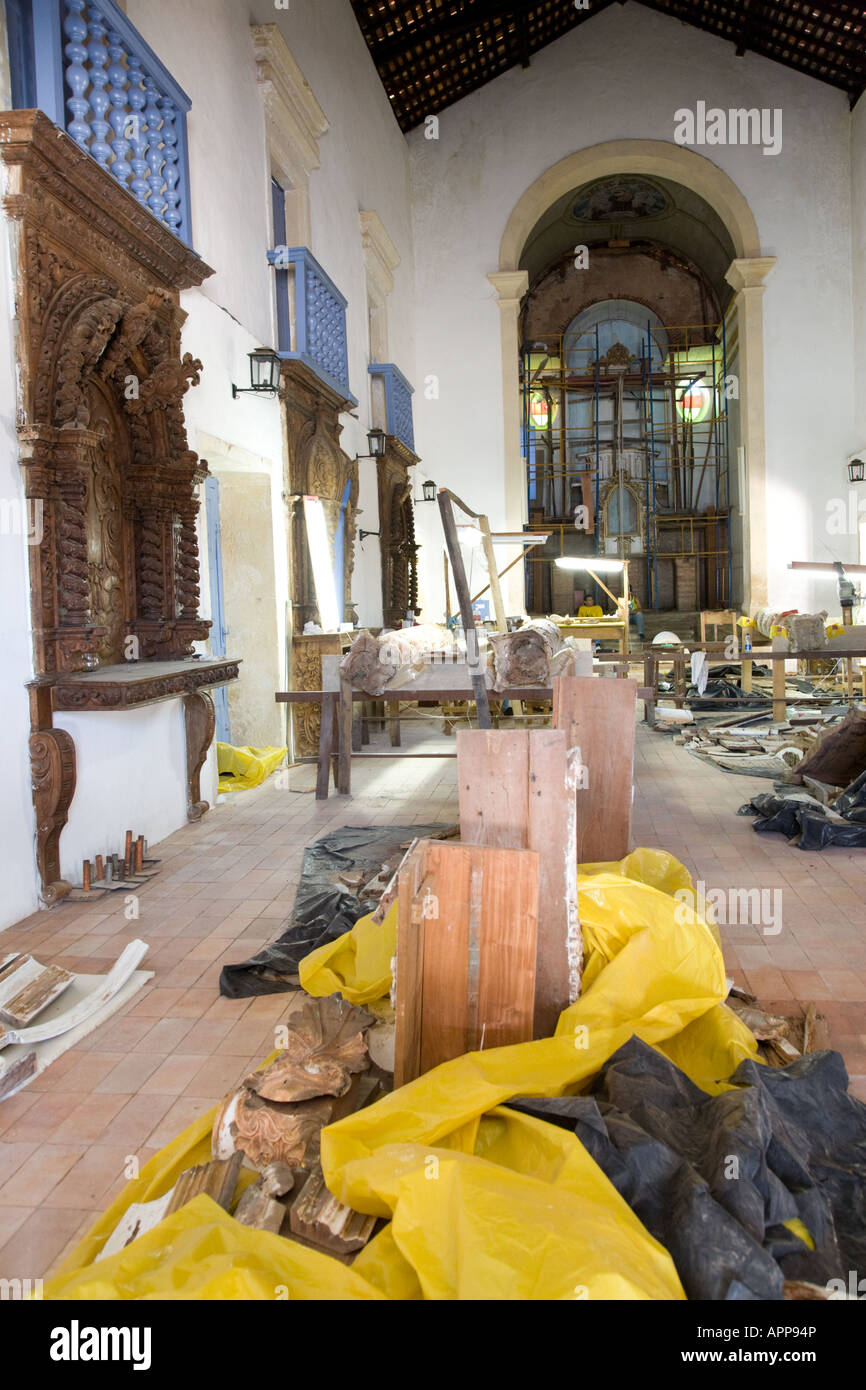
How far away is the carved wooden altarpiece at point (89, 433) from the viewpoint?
192 inches

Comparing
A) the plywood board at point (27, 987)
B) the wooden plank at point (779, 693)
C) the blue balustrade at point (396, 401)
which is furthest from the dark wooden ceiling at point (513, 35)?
the plywood board at point (27, 987)

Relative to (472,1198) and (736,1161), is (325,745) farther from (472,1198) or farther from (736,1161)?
(472,1198)

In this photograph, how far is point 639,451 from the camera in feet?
76.7

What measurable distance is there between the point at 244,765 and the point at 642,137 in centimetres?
1489

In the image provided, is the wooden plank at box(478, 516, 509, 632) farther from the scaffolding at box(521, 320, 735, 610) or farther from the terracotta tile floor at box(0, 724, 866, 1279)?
the scaffolding at box(521, 320, 735, 610)

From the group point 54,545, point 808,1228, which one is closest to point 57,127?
point 54,545

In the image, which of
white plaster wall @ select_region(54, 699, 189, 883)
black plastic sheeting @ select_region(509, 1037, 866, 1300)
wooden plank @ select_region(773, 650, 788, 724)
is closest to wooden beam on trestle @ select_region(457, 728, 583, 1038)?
black plastic sheeting @ select_region(509, 1037, 866, 1300)

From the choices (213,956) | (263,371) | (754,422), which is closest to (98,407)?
(263,371)

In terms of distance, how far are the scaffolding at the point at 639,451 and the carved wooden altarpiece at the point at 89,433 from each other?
688 inches

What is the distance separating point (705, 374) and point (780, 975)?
70.5ft

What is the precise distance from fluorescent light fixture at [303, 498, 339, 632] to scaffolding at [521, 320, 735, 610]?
1334 cm

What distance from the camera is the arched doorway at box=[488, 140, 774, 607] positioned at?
57.2ft

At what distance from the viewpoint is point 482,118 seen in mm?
17625
